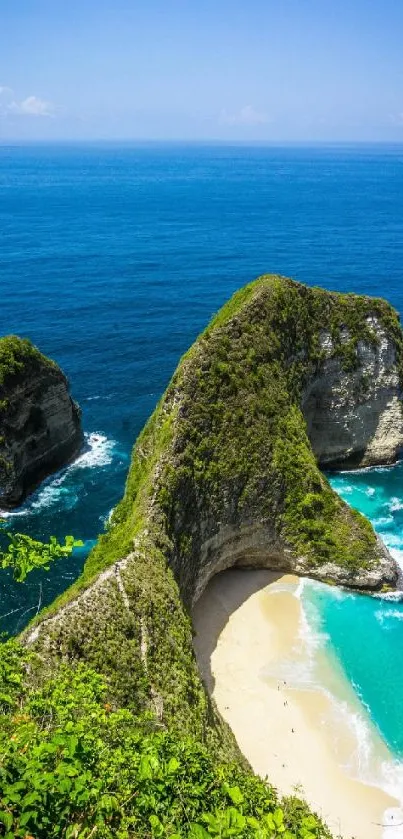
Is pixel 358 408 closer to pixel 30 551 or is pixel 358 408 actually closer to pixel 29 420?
pixel 29 420

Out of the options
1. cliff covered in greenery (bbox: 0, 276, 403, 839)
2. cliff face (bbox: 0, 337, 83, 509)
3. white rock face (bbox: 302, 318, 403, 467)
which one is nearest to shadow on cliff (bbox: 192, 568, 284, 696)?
cliff covered in greenery (bbox: 0, 276, 403, 839)

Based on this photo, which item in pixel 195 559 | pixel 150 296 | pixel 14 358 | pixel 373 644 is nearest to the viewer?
pixel 195 559

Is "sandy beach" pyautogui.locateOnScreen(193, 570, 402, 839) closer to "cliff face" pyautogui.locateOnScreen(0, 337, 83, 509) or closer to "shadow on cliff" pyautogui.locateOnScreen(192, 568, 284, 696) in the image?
"shadow on cliff" pyautogui.locateOnScreen(192, 568, 284, 696)

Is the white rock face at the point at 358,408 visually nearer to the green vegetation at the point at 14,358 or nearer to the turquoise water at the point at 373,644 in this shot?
the turquoise water at the point at 373,644

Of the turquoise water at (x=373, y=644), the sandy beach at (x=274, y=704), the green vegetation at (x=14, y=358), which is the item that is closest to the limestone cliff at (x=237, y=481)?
the turquoise water at (x=373, y=644)

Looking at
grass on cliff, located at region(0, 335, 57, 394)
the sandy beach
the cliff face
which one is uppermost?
grass on cliff, located at region(0, 335, 57, 394)

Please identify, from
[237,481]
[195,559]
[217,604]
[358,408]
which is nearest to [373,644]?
[217,604]

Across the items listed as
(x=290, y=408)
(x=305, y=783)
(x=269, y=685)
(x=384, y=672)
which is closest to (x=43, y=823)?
(x=305, y=783)

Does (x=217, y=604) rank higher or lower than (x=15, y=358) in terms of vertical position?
lower
